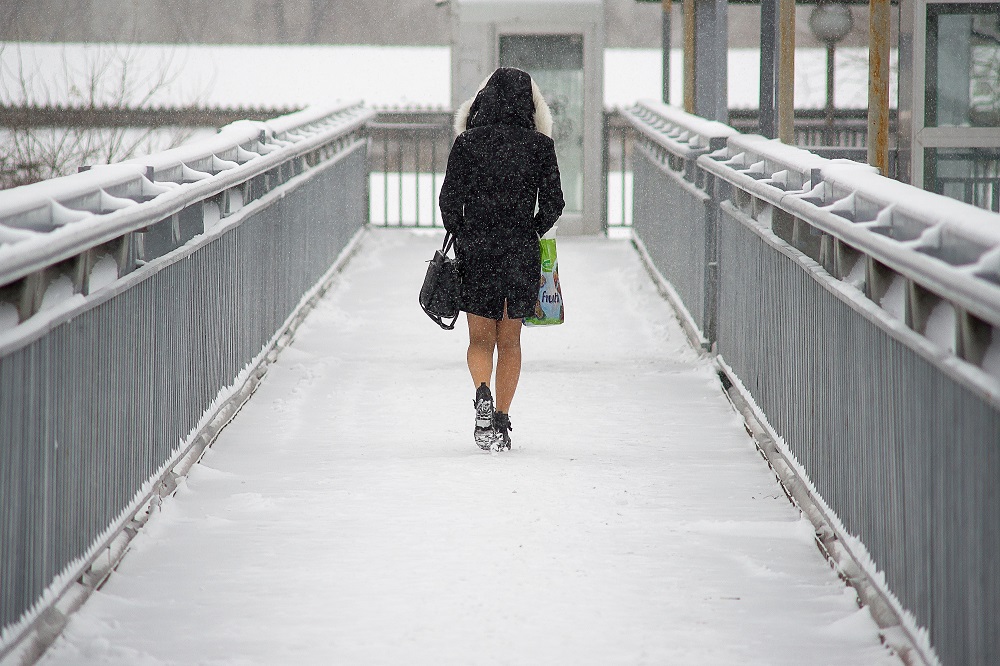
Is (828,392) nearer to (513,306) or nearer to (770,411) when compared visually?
(770,411)

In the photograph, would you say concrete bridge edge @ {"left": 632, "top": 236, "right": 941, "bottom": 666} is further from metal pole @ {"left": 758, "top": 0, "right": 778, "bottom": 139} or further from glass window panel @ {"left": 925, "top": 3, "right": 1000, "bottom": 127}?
glass window panel @ {"left": 925, "top": 3, "right": 1000, "bottom": 127}

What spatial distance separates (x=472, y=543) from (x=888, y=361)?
5.26 feet

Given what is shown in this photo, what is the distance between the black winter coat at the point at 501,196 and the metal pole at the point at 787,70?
9.77ft

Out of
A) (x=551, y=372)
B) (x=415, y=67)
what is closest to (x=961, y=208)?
(x=551, y=372)

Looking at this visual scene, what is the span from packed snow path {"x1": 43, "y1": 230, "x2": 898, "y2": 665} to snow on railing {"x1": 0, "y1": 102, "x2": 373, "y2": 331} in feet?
3.03

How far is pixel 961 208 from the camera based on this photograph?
3818mm

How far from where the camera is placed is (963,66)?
1163 cm

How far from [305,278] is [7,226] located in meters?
6.95

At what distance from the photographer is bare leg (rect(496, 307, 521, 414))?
708 cm

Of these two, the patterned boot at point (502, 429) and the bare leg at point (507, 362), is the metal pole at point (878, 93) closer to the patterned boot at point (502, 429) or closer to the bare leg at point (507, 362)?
the bare leg at point (507, 362)

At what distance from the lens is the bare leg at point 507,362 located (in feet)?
23.2

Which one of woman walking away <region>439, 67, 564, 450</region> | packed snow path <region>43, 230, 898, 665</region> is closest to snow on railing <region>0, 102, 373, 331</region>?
packed snow path <region>43, 230, 898, 665</region>

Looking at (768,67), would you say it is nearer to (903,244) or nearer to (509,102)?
(509,102)

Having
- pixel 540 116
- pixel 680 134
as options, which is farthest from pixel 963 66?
pixel 540 116
